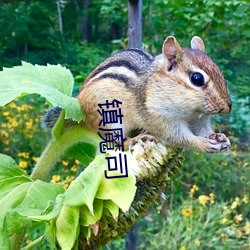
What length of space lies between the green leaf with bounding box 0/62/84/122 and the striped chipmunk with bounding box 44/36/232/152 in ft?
0.20

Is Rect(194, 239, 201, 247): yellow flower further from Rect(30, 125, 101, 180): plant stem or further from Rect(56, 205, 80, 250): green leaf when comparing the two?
Rect(56, 205, 80, 250): green leaf

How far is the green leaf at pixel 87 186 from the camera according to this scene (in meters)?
0.43

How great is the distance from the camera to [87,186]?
440mm

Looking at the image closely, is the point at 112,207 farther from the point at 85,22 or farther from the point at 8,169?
the point at 85,22

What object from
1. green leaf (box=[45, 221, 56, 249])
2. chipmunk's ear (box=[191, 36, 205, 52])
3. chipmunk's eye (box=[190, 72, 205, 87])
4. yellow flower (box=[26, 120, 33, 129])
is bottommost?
green leaf (box=[45, 221, 56, 249])

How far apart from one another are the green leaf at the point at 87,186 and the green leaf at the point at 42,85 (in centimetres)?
10

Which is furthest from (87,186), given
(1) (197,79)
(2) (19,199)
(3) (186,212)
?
(3) (186,212)

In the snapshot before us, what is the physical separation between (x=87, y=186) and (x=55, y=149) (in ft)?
0.53

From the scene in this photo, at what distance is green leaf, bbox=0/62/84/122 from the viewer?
1.69 ft

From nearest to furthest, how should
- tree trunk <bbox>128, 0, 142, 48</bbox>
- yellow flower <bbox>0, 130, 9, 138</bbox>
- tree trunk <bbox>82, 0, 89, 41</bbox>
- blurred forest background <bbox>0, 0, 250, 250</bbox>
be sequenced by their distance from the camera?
tree trunk <bbox>128, 0, 142, 48</bbox> → blurred forest background <bbox>0, 0, 250, 250</bbox> → yellow flower <bbox>0, 130, 9, 138</bbox> → tree trunk <bbox>82, 0, 89, 41</bbox>

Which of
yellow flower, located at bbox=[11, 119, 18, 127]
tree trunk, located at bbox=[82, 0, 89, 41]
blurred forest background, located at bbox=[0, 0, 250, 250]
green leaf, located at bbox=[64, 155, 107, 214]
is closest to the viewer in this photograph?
green leaf, located at bbox=[64, 155, 107, 214]

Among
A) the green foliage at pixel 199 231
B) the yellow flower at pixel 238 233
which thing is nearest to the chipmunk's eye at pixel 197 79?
the green foliage at pixel 199 231

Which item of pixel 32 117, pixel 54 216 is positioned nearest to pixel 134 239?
pixel 54 216

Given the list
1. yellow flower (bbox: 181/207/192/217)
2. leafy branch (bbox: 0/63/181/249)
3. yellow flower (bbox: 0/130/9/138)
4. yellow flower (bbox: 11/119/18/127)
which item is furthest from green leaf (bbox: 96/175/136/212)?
yellow flower (bbox: 0/130/9/138)
